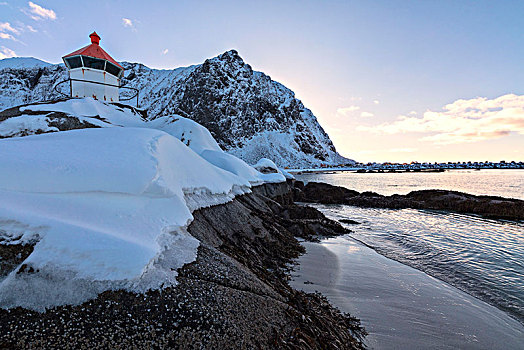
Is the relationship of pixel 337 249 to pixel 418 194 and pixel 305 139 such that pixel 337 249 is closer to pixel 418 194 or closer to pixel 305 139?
pixel 418 194

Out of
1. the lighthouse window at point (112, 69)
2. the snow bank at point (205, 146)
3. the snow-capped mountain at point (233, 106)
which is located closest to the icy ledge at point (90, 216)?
the snow bank at point (205, 146)

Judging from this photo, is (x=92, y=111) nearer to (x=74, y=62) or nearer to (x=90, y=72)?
(x=90, y=72)

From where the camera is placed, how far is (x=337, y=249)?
8609 millimetres

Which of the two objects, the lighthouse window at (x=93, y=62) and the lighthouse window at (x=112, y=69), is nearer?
the lighthouse window at (x=93, y=62)

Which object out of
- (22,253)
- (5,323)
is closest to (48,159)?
(22,253)

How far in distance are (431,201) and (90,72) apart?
3190cm

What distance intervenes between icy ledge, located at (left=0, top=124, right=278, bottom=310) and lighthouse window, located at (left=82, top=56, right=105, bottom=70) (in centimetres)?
2298

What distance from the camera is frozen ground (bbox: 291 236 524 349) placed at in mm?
4035

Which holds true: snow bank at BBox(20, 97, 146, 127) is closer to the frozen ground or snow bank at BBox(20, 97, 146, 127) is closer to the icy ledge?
the icy ledge

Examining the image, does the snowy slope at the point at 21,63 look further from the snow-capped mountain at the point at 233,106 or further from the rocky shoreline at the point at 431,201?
the rocky shoreline at the point at 431,201

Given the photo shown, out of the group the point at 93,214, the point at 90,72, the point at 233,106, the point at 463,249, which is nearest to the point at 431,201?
the point at 463,249

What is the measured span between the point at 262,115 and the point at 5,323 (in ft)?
457

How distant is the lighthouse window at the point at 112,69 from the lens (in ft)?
77.8

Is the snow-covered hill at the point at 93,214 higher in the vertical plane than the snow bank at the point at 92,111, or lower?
lower
